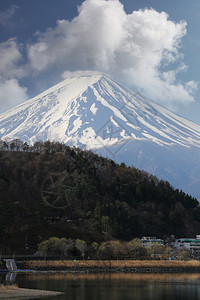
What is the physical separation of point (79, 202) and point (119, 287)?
71801mm

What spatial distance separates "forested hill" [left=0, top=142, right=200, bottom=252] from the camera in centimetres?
12394

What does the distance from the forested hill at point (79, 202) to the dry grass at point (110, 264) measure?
1037cm

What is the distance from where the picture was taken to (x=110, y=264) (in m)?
107

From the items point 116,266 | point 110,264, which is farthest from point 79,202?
point 116,266

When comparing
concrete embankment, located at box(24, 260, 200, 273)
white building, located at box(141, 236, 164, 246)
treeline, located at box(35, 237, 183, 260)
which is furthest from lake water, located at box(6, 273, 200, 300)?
white building, located at box(141, 236, 164, 246)

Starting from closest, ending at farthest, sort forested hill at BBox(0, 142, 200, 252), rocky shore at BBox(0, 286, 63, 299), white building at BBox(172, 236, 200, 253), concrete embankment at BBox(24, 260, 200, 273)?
rocky shore at BBox(0, 286, 63, 299), concrete embankment at BBox(24, 260, 200, 273), forested hill at BBox(0, 142, 200, 252), white building at BBox(172, 236, 200, 253)

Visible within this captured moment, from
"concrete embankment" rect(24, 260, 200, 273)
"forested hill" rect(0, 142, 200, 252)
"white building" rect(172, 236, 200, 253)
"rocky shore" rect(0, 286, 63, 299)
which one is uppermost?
"forested hill" rect(0, 142, 200, 252)

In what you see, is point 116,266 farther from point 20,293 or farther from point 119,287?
point 20,293

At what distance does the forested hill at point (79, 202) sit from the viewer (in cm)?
12394

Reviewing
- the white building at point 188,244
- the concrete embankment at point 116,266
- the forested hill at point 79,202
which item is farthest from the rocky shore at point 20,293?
the white building at point 188,244

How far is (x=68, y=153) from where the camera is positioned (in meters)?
166

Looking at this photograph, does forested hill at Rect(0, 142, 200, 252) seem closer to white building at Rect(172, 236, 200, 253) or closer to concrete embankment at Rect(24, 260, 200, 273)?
white building at Rect(172, 236, 200, 253)

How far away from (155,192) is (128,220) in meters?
23.9

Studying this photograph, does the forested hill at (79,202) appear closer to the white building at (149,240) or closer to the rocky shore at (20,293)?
the white building at (149,240)
